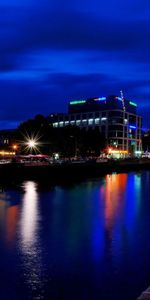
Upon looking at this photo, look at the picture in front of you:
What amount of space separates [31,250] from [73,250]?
2.22 meters

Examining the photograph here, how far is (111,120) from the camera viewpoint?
183 meters

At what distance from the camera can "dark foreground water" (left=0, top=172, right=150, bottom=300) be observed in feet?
55.3

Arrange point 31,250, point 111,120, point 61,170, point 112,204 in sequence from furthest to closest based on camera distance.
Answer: point 111,120 → point 61,170 → point 112,204 → point 31,250

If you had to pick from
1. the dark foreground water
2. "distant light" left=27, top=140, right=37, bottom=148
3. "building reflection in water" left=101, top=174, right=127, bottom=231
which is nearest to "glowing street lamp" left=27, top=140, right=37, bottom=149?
"distant light" left=27, top=140, right=37, bottom=148

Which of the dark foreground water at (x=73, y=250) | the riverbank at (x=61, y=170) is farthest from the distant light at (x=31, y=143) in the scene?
the dark foreground water at (x=73, y=250)

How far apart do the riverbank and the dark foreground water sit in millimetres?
23525

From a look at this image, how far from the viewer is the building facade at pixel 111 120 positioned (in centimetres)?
18238

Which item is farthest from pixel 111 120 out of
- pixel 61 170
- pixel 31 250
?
pixel 31 250

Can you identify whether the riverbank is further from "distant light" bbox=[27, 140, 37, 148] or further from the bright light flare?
the bright light flare

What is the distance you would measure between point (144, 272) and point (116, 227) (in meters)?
11.1

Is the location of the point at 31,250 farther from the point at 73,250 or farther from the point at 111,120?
the point at 111,120

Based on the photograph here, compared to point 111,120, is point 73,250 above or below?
below

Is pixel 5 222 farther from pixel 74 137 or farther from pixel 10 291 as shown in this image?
pixel 74 137

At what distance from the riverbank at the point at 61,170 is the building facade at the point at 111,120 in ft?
206
